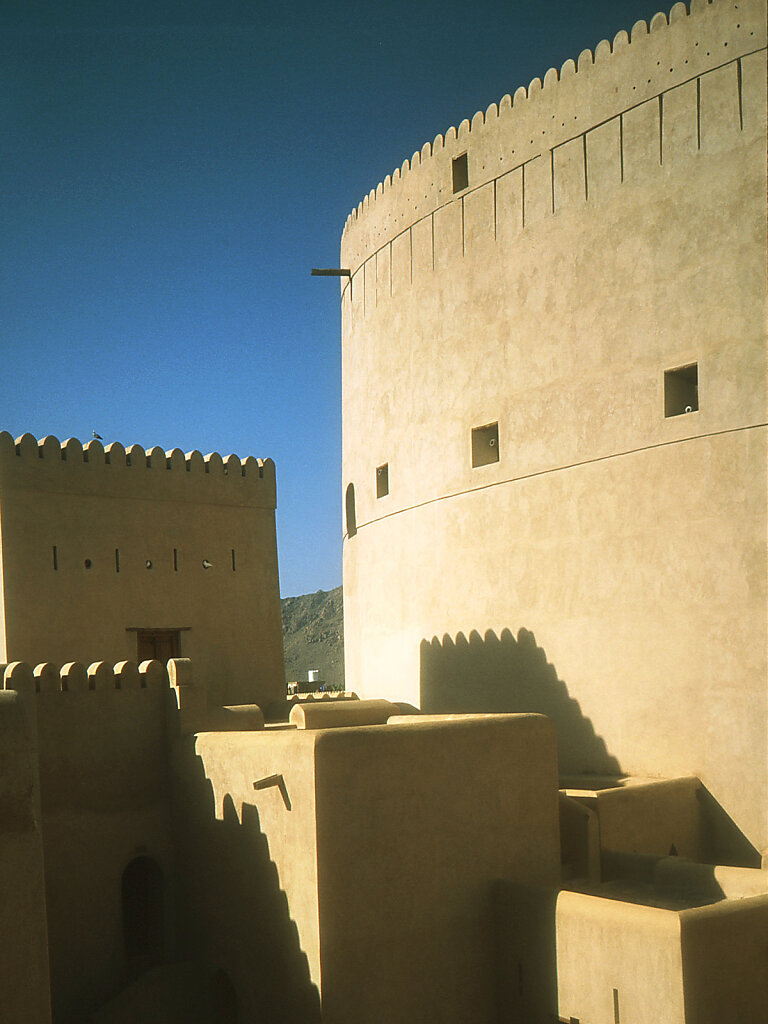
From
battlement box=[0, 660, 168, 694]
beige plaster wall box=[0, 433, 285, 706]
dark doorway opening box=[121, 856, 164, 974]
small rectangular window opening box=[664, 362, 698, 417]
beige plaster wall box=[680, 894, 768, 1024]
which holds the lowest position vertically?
dark doorway opening box=[121, 856, 164, 974]

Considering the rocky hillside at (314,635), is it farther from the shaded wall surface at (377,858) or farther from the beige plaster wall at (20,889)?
the beige plaster wall at (20,889)

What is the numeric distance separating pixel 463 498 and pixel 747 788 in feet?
16.3

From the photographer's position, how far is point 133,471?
12.3 metres

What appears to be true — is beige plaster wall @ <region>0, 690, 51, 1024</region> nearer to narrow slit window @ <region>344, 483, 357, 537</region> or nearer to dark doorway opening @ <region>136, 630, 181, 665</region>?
dark doorway opening @ <region>136, 630, 181, 665</region>

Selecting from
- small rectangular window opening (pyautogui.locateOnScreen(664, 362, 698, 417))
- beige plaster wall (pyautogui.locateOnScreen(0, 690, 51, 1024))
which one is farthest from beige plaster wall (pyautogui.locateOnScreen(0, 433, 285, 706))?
small rectangular window opening (pyautogui.locateOnScreen(664, 362, 698, 417))

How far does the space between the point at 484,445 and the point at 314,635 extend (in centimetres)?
3531

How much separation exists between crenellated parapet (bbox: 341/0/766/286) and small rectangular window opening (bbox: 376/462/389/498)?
2526mm

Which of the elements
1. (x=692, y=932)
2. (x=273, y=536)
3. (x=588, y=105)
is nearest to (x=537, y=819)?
(x=692, y=932)

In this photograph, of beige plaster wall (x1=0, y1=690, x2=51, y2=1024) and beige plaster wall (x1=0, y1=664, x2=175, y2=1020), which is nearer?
beige plaster wall (x1=0, y1=690, x2=51, y2=1024)

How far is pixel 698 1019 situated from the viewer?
6.87 meters

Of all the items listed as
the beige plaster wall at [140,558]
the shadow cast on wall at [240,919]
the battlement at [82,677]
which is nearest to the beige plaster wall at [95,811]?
the battlement at [82,677]

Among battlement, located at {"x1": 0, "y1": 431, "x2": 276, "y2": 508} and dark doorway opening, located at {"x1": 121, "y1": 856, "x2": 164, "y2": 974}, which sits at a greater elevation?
battlement, located at {"x1": 0, "y1": 431, "x2": 276, "y2": 508}

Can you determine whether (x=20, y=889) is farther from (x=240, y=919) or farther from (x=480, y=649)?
(x=480, y=649)

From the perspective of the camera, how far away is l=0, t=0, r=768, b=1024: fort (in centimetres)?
788
